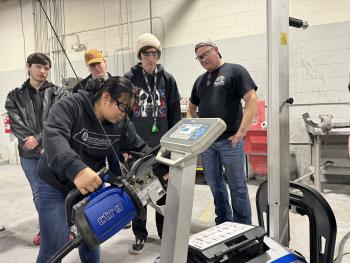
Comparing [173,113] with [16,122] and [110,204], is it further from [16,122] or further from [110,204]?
[110,204]

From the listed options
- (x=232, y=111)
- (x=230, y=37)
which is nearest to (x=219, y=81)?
(x=232, y=111)

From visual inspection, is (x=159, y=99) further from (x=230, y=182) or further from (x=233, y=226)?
(x=233, y=226)

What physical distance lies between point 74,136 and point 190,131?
698mm

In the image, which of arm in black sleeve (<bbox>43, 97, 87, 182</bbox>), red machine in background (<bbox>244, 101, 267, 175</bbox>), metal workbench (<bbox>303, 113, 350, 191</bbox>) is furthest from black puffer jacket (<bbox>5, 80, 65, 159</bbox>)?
metal workbench (<bbox>303, 113, 350, 191</bbox>)

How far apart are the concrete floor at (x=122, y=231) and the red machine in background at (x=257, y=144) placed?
0.27 meters

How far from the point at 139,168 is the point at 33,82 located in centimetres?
160

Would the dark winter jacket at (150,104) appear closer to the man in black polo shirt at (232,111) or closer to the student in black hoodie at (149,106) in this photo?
the student in black hoodie at (149,106)

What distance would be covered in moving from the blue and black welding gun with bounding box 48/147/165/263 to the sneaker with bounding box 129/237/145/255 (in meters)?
1.19

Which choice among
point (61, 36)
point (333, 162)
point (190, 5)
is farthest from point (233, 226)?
point (61, 36)

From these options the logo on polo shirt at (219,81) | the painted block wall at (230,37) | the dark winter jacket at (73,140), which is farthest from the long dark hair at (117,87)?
the painted block wall at (230,37)

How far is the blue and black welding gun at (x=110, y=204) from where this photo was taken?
1.03 m

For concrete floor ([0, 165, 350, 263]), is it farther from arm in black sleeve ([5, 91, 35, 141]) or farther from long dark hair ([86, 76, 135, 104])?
long dark hair ([86, 76, 135, 104])

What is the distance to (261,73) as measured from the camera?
13.8 feet

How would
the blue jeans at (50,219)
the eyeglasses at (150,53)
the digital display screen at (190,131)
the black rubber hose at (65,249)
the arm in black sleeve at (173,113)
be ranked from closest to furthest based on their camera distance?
the digital display screen at (190,131), the black rubber hose at (65,249), the blue jeans at (50,219), the eyeglasses at (150,53), the arm in black sleeve at (173,113)
